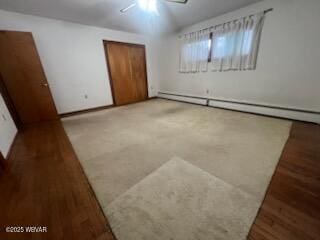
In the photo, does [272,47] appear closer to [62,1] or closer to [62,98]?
[62,1]

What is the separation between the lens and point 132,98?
5.16 meters

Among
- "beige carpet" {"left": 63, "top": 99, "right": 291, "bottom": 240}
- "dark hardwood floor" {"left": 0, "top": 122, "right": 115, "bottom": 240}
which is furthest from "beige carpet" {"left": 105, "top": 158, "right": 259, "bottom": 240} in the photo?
"dark hardwood floor" {"left": 0, "top": 122, "right": 115, "bottom": 240}

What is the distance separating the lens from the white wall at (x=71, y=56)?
3.12 m

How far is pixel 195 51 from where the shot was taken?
416 cm

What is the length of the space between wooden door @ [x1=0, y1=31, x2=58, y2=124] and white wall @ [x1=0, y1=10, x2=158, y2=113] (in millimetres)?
283

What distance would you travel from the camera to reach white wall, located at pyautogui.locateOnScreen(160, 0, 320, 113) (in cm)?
246

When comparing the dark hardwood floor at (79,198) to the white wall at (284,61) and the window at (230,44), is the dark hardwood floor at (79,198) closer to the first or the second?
the white wall at (284,61)

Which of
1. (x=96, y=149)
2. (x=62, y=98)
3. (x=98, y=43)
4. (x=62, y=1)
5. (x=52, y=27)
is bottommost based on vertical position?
(x=96, y=149)

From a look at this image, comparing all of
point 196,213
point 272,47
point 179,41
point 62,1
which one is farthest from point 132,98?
point 196,213

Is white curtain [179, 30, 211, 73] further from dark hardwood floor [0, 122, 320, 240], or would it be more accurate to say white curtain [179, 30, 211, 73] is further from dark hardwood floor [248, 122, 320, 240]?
dark hardwood floor [248, 122, 320, 240]

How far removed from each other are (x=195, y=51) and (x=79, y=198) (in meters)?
4.45

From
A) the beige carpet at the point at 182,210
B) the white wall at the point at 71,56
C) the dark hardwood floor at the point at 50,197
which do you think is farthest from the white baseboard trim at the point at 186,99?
the dark hardwood floor at the point at 50,197

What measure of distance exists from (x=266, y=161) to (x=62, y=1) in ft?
→ 13.8

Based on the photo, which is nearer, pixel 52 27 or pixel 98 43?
pixel 52 27
